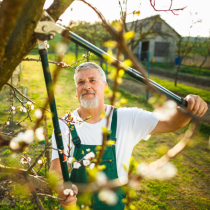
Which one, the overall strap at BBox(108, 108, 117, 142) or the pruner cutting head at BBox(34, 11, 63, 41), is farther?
the overall strap at BBox(108, 108, 117, 142)

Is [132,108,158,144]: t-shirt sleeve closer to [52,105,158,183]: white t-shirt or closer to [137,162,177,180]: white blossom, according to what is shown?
[52,105,158,183]: white t-shirt

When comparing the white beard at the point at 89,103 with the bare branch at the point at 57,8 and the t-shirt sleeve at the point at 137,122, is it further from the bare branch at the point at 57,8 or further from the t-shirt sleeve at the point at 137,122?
the bare branch at the point at 57,8

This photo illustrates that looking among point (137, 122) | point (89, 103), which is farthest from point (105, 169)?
point (89, 103)

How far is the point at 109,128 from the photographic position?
2.08 m

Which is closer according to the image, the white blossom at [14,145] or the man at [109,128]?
the white blossom at [14,145]

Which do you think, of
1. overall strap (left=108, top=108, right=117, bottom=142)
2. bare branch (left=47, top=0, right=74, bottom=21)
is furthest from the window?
bare branch (left=47, top=0, right=74, bottom=21)

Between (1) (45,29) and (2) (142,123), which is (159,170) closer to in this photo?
(1) (45,29)

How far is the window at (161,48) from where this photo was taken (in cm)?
2805

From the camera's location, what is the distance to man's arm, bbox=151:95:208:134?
119 cm

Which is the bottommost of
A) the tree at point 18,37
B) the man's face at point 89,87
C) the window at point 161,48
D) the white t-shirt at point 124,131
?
the white t-shirt at point 124,131

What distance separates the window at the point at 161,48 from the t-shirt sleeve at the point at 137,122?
28173 mm

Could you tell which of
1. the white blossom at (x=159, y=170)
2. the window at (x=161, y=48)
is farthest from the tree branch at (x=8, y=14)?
the window at (x=161, y=48)

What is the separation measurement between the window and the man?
28078 mm

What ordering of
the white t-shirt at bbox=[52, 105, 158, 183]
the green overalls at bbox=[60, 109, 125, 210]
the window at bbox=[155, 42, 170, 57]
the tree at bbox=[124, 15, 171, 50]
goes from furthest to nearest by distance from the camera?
the window at bbox=[155, 42, 170, 57] < the tree at bbox=[124, 15, 171, 50] < the white t-shirt at bbox=[52, 105, 158, 183] < the green overalls at bbox=[60, 109, 125, 210]
